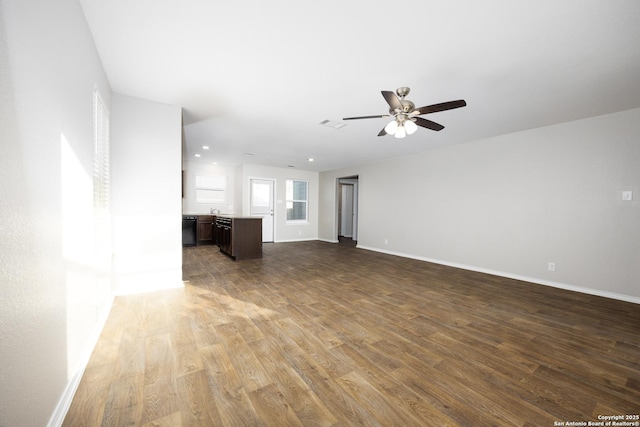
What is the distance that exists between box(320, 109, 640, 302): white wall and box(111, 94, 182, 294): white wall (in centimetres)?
495

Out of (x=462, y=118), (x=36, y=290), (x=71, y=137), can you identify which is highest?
(x=462, y=118)

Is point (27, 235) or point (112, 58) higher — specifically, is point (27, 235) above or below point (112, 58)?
below

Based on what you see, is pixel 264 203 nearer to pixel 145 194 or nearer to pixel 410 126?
pixel 145 194

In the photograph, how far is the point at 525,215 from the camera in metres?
4.23

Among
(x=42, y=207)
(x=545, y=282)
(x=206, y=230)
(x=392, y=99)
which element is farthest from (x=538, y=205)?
(x=206, y=230)

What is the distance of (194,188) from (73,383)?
6.82 metres

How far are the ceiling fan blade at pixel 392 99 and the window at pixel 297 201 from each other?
6290 mm

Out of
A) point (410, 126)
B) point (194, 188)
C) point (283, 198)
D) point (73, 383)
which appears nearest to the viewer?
point (73, 383)

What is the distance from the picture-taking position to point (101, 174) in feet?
8.38

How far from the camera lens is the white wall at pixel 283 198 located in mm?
7797

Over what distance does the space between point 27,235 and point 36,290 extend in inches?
10.4

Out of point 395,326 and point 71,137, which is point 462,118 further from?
point 71,137

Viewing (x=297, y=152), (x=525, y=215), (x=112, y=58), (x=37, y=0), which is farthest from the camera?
(x=297, y=152)

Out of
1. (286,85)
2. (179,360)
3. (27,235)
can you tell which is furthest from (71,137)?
(286,85)
